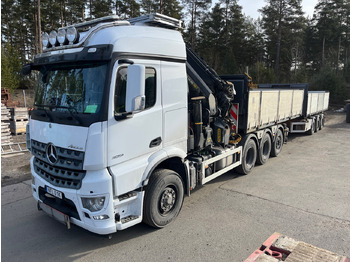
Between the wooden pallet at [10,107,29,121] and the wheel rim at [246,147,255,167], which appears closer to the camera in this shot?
the wheel rim at [246,147,255,167]

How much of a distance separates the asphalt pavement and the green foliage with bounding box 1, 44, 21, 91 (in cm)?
2117

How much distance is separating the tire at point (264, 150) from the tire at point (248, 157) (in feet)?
1.35

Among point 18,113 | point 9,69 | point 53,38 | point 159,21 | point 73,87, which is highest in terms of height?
point 9,69

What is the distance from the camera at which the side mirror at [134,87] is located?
339cm

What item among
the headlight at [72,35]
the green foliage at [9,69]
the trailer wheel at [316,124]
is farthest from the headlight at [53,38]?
the green foliage at [9,69]

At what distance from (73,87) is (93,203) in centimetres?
162

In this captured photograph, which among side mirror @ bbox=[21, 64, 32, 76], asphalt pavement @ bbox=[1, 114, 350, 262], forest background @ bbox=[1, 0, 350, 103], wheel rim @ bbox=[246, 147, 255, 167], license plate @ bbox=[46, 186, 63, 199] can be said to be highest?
forest background @ bbox=[1, 0, 350, 103]

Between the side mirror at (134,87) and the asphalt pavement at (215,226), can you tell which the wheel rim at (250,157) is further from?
the side mirror at (134,87)

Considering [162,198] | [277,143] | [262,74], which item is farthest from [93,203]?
[262,74]

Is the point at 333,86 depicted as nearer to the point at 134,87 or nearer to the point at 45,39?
the point at 134,87

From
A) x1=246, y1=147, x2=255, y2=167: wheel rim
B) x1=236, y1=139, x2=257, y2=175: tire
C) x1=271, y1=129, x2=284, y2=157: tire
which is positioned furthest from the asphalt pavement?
x1=271, y1=129, x2=284, y2=157: tire

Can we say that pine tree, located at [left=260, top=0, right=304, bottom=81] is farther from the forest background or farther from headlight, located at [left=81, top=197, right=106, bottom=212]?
headlight, located at [left=81, top=197, right=106, bottom=212]

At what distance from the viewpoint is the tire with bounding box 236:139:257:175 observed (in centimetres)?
696

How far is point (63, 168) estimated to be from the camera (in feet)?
12.3
